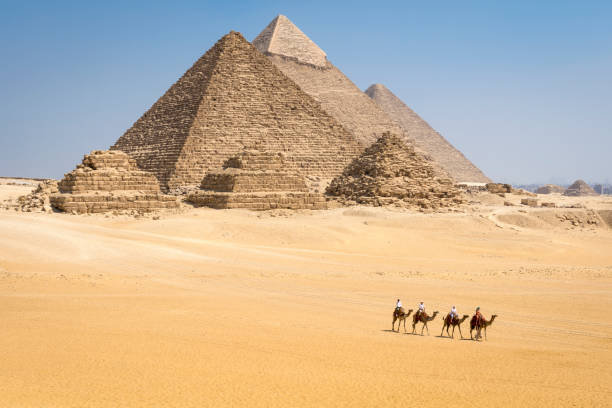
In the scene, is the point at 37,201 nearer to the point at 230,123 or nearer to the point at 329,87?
the point at 230,123

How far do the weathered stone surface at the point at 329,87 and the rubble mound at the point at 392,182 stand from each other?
114 ft

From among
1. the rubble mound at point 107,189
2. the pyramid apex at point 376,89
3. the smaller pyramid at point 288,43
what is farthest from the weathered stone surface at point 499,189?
the pyramid apex at point 376,89

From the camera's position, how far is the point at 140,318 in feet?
26.8

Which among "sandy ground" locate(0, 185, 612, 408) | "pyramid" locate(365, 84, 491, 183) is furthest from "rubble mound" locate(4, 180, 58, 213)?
"pyramid" locate(365, 84, 491, 183)

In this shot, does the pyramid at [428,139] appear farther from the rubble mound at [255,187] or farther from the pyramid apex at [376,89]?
the rubble mound at [255,187]

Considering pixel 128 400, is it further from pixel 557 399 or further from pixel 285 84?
pixel 285 84

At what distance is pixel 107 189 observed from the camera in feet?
73.4

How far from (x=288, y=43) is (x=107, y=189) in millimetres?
49516

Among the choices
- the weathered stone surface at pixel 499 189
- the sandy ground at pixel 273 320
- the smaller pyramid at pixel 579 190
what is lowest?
the sandy ground at pixel 273 320

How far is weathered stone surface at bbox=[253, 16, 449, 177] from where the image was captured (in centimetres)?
6681

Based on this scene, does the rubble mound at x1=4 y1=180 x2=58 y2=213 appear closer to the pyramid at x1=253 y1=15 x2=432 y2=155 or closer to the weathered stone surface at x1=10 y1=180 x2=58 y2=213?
the weathered stone surface at x1=10 y1=180 x2=58 y2=213

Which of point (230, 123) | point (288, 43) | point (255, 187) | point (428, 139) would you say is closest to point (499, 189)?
point (230, 123)

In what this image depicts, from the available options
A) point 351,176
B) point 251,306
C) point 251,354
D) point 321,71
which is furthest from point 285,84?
point 251,354

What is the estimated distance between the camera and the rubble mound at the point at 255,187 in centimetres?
2505
